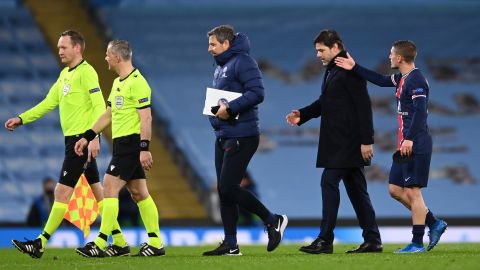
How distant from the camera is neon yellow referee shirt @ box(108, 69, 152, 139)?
8.92 meters

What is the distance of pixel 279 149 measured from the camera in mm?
20797

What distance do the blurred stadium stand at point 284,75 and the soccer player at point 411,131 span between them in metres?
10.8

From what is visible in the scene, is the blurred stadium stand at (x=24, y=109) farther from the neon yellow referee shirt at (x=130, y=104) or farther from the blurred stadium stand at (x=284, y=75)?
the neon yellow referee shirt at (x=130, y=104)

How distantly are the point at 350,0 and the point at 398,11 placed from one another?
1535 mm

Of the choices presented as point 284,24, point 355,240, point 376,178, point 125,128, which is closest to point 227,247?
point 125,128

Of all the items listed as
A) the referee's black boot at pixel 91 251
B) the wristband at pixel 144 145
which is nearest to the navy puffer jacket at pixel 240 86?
the wristband at pixel 144 145

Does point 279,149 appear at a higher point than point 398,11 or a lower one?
lower

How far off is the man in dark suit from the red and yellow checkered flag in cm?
218

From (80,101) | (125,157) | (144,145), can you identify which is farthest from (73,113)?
(144,145)

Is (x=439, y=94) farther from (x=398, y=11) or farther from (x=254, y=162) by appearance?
(x=254, y=162)

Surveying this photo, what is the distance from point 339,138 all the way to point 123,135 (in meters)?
1.75

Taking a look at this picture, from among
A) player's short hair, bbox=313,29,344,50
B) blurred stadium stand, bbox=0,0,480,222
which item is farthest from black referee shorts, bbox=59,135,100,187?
blurred stadium stand, bbox=0,0,480,222

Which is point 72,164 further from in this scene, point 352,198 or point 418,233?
point 418,233

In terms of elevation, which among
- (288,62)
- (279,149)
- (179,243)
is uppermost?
(288,62)
